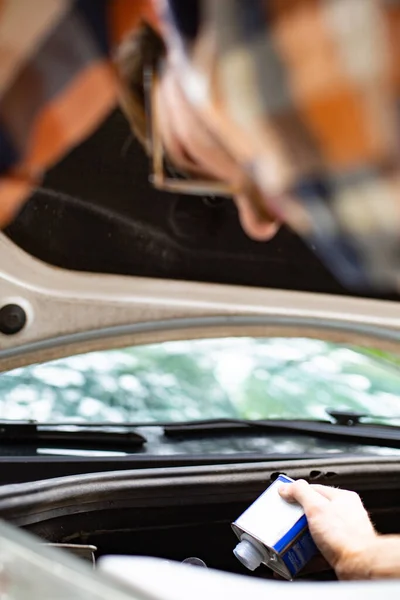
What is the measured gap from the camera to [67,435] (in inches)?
80.7

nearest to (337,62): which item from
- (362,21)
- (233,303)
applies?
(362,21)

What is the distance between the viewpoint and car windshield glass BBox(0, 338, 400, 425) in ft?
7.01

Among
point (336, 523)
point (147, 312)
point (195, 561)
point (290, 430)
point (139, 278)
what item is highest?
point (139, 278)

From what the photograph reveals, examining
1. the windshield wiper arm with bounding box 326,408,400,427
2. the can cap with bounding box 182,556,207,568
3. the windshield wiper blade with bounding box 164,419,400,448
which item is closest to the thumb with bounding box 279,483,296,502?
the can cap with bounding box 182,556,207,568

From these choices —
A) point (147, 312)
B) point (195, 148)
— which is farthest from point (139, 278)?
point (195, 148)

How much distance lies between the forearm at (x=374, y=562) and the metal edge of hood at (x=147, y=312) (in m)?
0.49

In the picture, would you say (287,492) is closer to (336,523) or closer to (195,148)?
(336,523)

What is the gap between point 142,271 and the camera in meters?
1.78

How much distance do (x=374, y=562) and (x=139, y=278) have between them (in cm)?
77

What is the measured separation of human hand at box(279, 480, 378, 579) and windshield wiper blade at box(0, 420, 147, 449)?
0.61m

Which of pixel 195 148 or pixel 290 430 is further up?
pixel 195 148

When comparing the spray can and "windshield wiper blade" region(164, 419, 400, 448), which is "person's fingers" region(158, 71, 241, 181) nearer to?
the spray can

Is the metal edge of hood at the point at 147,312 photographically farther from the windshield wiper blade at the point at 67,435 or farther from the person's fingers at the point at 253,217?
the person's fingers at the point at 253,217

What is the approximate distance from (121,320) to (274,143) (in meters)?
1.21
